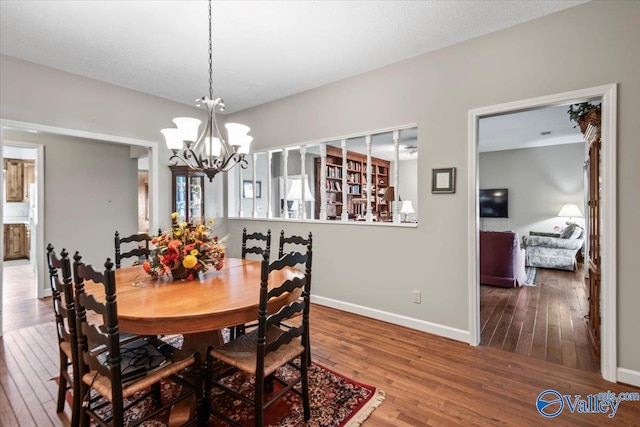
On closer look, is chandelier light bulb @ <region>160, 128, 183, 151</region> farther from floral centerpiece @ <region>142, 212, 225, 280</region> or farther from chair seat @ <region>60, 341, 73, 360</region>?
chair seat @ <region>60, 341, 73, 360</region>

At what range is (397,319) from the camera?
10.7ft

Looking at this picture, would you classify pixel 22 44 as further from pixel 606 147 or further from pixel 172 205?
pixel 606 147

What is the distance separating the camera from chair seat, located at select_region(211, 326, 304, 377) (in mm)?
1619

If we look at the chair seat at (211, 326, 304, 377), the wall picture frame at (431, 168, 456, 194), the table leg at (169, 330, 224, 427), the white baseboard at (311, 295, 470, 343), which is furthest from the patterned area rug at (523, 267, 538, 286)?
the table leg at (169, 330, 224, 427)

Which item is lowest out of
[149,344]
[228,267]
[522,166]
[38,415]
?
[38,415]

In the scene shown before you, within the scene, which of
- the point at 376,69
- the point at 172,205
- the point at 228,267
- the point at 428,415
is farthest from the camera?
the point at 172,205

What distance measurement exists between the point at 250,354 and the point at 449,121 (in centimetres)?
261

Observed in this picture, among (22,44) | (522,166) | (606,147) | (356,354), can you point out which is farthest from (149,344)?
(522,166)

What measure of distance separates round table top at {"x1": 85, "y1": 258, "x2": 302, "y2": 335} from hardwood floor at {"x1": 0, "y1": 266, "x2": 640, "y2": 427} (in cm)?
88

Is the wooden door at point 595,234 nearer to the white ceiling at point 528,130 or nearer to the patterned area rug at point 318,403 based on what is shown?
the white ceiling at point 528,130

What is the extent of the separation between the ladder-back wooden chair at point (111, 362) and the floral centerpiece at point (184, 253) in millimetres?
379

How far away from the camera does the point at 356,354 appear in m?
2.62

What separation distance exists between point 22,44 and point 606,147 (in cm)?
501

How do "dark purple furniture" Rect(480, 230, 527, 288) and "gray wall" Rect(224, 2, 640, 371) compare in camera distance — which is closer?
"gray wall" Rect(224, 2, 640, 371)
